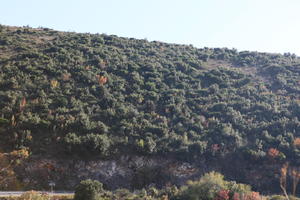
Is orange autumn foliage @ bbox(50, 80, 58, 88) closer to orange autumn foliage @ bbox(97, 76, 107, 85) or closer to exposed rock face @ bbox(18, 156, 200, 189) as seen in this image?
orange autumn foliage @ bbox(97, 76, 107, 85)

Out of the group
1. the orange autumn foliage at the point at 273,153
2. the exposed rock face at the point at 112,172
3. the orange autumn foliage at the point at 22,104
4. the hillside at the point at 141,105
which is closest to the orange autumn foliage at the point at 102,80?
the hillside at the point at 141,105

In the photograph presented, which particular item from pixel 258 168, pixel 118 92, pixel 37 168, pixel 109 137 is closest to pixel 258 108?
pixel 258 168

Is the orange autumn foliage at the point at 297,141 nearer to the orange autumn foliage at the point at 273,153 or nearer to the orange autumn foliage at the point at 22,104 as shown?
the orange autumn foliage at the point at 273,153

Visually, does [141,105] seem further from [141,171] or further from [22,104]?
[22,104]

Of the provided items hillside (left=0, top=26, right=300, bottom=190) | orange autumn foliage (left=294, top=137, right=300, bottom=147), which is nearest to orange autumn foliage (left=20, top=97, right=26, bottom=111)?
hillside (left=0, top=26, right=300, bottom=190)

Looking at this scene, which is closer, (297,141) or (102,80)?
(297,141)

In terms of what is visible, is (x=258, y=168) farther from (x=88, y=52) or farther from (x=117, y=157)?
(x=88, y=52)

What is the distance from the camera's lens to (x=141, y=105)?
3894cm

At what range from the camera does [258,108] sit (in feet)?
140

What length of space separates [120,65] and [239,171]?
25.2m

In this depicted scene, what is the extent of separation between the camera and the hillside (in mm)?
29562

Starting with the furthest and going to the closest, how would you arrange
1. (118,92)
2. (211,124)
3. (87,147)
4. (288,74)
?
(288,74) < (118,92) < (211,124) < (87,147)

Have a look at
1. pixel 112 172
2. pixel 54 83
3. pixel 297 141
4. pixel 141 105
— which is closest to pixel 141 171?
pixel 112 172

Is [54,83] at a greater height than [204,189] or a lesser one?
greater
